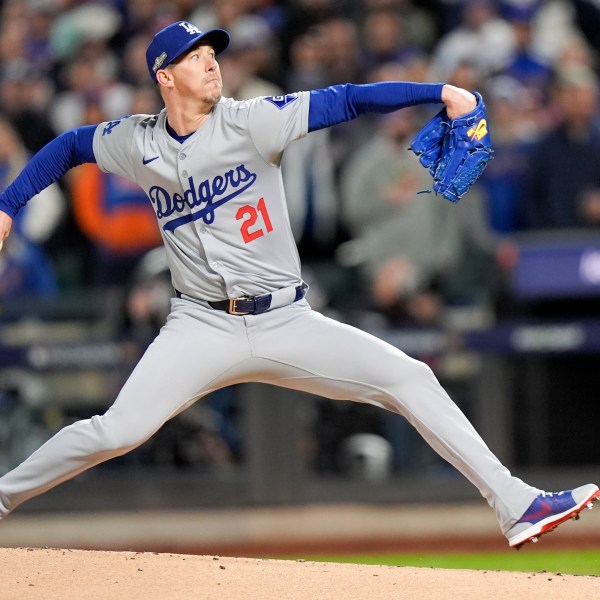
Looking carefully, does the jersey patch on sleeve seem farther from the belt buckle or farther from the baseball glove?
the belt buckle

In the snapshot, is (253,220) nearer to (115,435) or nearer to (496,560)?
(115,435)

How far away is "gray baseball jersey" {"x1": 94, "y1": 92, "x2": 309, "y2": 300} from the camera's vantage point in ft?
13.8

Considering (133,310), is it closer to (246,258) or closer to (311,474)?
(311,474)

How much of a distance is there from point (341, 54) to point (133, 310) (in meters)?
2.37

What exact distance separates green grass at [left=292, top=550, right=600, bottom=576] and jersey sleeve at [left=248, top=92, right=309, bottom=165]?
3499 mm

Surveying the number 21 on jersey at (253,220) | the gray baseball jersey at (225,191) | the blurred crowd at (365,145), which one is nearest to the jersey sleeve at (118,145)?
the gray baseball jersey at (225,191)

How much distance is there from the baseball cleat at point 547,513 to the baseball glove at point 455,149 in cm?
102

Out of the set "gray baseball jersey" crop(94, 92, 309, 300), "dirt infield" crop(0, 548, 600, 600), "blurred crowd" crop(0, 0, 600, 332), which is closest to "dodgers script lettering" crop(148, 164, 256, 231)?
"gray baseball jersey" crop(94, 92, 309, 300)

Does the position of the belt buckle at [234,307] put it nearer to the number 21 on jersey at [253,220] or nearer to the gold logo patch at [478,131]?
the number 21 on jersey at [253,220]

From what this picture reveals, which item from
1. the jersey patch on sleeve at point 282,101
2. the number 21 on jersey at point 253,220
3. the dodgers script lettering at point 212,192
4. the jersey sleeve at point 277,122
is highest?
the jersey patch on sleeve at point 282,101

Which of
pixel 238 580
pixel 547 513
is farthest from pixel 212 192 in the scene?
pixel 547 513

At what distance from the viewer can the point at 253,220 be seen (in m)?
4.30

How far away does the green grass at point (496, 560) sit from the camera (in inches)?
282

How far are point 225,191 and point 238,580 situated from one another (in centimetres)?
133
